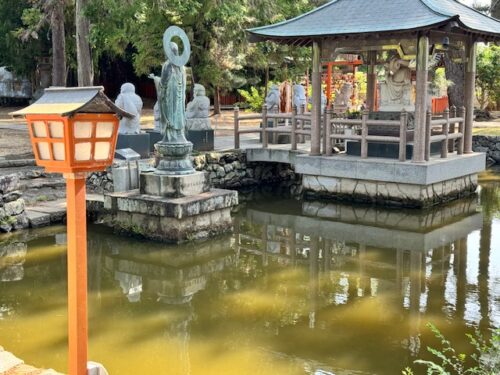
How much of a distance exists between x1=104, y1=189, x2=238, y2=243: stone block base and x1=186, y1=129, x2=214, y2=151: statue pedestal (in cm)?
464

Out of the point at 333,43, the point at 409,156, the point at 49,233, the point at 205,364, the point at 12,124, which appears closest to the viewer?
the point at 205,364

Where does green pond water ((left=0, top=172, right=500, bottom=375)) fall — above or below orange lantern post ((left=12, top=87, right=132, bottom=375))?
below

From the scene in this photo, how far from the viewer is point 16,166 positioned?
46.1 ft

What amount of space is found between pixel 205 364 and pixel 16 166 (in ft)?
32.6

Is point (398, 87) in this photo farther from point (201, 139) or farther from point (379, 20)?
point (201, 139)

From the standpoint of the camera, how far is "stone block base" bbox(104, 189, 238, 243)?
9758 mm

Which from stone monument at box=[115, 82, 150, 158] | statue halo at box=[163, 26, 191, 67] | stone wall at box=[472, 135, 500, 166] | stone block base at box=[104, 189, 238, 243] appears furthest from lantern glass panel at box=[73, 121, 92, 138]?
stone wall at box=[472, 135, 500, 166]

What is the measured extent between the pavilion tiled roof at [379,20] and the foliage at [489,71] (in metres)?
11.7

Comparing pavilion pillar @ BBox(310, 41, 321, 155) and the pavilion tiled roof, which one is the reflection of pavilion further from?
the pavilion tiled roof

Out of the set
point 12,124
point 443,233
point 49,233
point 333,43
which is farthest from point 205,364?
point 12,124

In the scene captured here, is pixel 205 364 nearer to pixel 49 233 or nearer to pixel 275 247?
pixel 275 247

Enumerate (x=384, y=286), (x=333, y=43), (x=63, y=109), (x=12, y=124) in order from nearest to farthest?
(x=63, y=109), (x=384, y=286), (x=333, y=43), (x=12, y=124)

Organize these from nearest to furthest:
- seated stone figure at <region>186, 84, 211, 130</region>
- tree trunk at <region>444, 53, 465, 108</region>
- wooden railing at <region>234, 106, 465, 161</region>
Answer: wooden railing at <region>234, 106, 465, 161</region>
seated stone figure at <region>186, 84, 211, 130</region>
tree trunk at <region>444, 53, 465, 108</region>

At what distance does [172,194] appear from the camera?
1009cm
